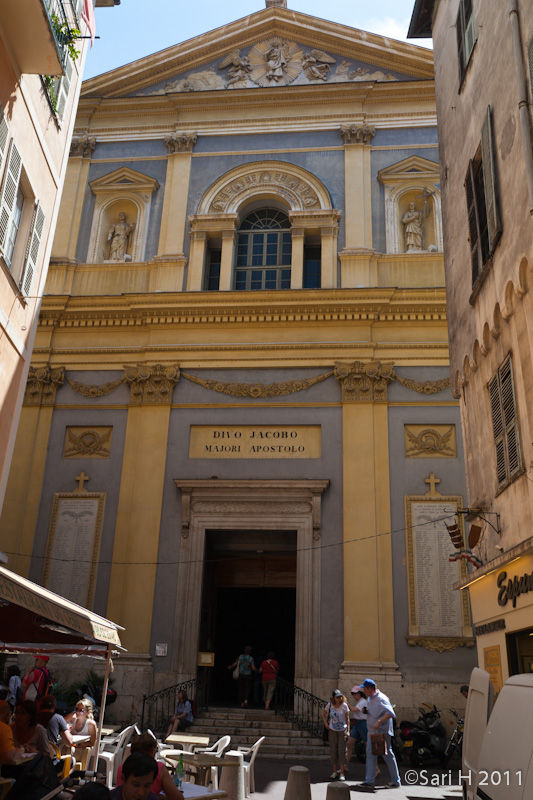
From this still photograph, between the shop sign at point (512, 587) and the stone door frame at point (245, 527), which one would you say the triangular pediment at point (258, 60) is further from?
the shop sign at point (512, 587)

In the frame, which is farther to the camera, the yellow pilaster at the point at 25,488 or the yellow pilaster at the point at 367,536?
the yellow pilaster at the point at 25,488

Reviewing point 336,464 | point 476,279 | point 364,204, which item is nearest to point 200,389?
point 336,464

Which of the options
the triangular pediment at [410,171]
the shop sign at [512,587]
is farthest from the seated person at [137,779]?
the triangular pediment at [410,171]

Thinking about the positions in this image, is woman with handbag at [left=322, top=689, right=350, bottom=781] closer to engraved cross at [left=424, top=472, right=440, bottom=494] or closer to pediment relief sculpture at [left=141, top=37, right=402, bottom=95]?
engraved cross at [left=424, top=472, right=440, bottom=494]

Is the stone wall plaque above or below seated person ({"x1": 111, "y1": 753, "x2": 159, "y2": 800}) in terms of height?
above

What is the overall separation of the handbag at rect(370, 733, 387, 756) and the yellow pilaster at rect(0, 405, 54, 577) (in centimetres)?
912

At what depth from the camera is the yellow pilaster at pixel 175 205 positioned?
61.9 feet

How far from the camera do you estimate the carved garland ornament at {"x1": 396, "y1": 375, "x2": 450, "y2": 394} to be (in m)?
16.6

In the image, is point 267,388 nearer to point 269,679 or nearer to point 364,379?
point 364,379

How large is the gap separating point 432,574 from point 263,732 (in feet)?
15.1

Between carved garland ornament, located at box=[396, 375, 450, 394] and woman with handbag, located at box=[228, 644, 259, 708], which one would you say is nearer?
woman with handbag, located at box=[228, 644, 259, 708]

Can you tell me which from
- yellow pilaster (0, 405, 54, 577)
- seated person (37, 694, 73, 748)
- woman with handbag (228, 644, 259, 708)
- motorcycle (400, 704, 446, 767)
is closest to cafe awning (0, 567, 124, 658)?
seated person (37, 694, 73, 748)

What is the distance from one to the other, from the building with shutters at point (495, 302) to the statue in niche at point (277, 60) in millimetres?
10171

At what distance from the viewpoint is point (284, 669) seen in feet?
63.5
